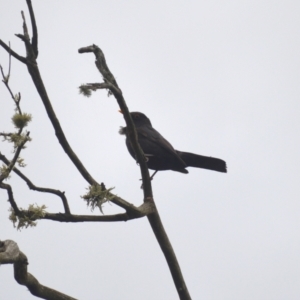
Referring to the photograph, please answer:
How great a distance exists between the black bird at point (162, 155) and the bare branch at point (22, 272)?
13.9ft

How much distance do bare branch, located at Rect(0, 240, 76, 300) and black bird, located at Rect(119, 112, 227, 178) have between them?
13.9ft

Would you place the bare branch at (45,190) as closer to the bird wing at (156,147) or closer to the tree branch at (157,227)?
the tree branch at (157,227)

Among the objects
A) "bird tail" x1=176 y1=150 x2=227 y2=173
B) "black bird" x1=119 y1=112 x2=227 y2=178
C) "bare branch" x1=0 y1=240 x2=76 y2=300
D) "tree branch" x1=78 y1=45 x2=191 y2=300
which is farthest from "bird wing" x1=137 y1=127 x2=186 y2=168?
"bare branch" x1=0 y1=240 x2=76 y2=300

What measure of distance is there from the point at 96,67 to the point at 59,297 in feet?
6.06

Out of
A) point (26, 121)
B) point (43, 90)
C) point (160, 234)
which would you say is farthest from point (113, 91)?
point (160, 234)

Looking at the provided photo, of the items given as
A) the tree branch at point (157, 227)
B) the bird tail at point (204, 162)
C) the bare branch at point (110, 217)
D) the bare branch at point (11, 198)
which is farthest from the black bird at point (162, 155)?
the bare branch at point (11, 198)

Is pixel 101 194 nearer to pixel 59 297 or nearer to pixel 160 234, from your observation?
pixel 59 297

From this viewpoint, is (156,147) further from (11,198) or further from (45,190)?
(11,198)

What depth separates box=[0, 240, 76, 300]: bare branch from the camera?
11.6 ft

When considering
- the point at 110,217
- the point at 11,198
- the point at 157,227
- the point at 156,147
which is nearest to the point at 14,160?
the point at 11,198

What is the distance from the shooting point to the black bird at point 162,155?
8438mm

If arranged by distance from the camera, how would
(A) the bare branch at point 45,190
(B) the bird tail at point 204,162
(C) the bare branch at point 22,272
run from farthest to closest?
(B) the bird tail at point 204,162 < (A) the bare branch at point 45,190 < (C) the bare branch at point 22,272

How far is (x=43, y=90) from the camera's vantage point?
393 cm

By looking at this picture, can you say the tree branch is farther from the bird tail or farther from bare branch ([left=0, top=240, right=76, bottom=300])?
the bird tail
